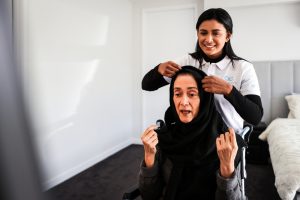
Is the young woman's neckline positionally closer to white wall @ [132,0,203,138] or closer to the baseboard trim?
the baseboard trim

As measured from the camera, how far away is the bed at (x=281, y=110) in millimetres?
2221

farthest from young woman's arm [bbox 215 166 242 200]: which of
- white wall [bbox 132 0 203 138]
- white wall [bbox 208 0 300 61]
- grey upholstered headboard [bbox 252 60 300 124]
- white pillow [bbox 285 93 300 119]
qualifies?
white wall [bbox 132 0 203 138]

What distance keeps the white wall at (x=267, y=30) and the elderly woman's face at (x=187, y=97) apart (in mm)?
2807

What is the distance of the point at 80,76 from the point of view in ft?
10.9

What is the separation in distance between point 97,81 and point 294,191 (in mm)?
2655

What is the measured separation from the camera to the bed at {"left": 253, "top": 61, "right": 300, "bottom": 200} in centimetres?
222

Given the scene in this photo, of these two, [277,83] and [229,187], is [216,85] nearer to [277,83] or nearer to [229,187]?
[229,187]

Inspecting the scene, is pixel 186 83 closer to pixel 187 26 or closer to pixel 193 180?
pixel 193 180

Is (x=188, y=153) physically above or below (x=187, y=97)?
below

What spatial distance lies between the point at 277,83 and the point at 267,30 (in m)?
0.75

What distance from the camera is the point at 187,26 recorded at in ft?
14.2

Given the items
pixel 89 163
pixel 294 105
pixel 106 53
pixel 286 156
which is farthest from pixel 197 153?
pixel 106 53

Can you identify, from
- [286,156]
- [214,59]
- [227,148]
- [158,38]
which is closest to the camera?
[227,148]

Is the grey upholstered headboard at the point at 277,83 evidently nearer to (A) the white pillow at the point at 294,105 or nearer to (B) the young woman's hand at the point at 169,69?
(A) the white pillow at the point at 294,105
